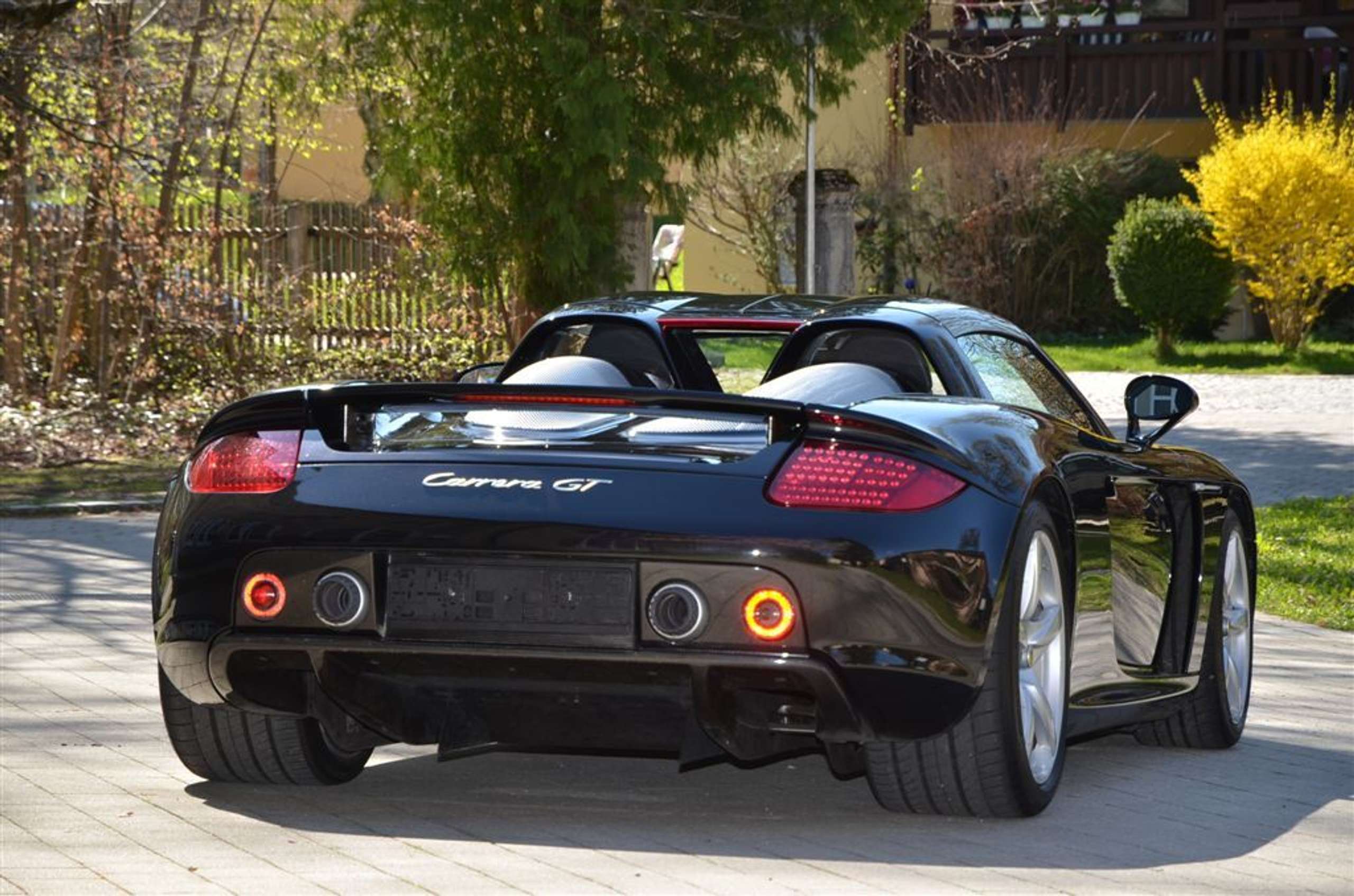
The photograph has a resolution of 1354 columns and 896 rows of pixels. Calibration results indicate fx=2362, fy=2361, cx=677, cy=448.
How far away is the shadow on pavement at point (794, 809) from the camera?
539 cm

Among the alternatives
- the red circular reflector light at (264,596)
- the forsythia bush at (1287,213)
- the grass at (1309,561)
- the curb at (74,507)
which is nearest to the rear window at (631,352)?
the red circular reflector light at (264,596)

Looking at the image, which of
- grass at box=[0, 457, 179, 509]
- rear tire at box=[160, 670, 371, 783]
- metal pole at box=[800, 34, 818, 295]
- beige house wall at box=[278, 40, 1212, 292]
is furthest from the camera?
beige house wall at box=[278, 40, 1212, 292]

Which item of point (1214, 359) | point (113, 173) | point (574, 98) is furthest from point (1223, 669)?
point (1214, 359)

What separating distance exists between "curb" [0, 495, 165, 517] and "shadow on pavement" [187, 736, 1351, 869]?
8.05 m

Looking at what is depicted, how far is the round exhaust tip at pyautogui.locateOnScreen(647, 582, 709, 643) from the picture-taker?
5070 mm

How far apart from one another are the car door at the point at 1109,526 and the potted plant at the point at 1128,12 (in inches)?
1153

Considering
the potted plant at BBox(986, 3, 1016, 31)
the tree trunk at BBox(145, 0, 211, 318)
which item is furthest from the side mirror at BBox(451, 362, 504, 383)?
the potted plant at BBox(986, 3, 1016, 31)

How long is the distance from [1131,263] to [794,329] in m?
21.6

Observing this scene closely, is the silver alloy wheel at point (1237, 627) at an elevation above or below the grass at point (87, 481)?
above

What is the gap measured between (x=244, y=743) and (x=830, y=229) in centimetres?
1708

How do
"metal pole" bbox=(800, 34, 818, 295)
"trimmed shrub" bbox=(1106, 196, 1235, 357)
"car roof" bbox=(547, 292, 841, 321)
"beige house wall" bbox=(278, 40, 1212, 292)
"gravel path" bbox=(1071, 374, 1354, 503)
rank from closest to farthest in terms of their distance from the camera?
"car roof" bbox=(547, 292, 841, 321) < "gravel path" bbox=(1071, 374, 1354, 503) < "metal pole" bbox=(800, 34, 818, 295) < "trimmed shrub" bbox=(1106, 196, 1235, 357) < "beige house wall" bbox=(278, 40, 1212, 292)

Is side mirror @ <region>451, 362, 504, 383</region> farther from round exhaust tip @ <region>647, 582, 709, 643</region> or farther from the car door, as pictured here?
round exhaust tip @ <region>647, 582, 709, 643</region>

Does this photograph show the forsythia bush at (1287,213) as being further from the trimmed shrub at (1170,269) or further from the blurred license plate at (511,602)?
the blurred license plate at (511,602)

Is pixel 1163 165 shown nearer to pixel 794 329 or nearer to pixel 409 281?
pixel 409 281
